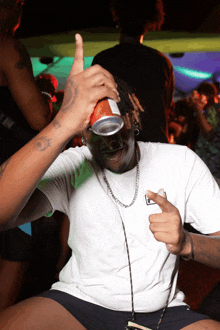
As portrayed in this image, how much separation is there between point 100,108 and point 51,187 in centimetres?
36

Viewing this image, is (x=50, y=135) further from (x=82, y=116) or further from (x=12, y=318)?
(x=12, y=318)

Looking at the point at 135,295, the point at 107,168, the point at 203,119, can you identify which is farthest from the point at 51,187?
the point at 203,119

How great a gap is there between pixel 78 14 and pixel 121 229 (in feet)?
7.46

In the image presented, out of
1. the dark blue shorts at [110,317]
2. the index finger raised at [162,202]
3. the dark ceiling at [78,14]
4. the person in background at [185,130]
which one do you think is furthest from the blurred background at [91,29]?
the dark blue shorts at [110,317]

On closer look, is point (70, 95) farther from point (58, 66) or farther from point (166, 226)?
point (58, 66)

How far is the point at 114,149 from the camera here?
976 millimetres

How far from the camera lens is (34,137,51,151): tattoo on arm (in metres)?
0.80

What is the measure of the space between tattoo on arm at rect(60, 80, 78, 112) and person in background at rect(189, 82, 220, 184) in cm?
169

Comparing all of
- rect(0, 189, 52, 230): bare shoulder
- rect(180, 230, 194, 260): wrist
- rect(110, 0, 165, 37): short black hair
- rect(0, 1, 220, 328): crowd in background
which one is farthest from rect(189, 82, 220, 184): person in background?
rect(0, 189, 52, 230): bare shoulder

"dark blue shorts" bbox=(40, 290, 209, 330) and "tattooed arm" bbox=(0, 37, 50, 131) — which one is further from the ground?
"tattooed arm" bbox=(0, 37, 50, 131)

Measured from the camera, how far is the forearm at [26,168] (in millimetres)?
787

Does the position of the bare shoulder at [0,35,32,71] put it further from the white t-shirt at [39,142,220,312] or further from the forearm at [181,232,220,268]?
the forearm at [181,232,220,268]

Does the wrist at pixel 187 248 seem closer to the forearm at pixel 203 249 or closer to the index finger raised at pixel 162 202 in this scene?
the forearm at pixel 203 249

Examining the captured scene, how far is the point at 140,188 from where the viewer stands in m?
1.07
